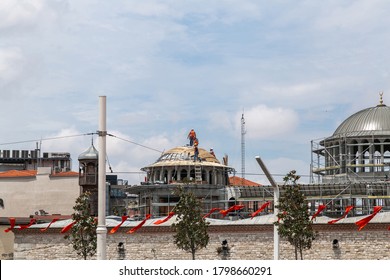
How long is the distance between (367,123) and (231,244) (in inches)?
906

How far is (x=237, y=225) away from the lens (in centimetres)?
5531

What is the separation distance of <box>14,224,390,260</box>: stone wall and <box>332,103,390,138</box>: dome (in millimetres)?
20293

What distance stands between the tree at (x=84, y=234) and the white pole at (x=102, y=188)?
Answer: 30.7 metres

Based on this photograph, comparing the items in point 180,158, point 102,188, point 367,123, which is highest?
point 367,123

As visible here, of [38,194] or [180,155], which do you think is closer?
[180,155]

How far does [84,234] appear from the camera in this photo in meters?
57.1

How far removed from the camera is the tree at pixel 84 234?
5575 centimetres

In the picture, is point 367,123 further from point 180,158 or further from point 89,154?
point 89,154

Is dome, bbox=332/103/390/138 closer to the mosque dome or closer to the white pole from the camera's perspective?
the mosque dome

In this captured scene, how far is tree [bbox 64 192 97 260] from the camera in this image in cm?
5575

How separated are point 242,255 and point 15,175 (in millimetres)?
56579

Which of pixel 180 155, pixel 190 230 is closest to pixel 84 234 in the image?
pixel 190 230
